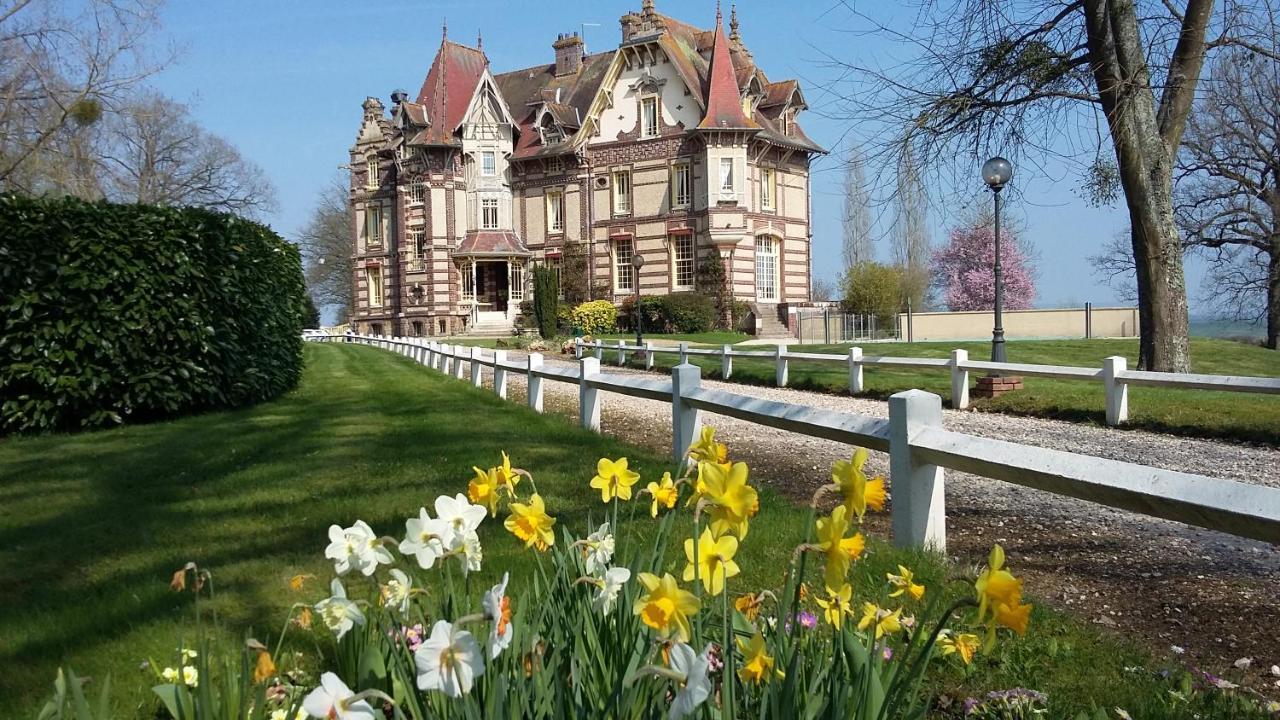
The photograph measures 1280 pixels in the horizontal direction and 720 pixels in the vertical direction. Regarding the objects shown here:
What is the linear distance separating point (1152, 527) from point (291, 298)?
13467mm

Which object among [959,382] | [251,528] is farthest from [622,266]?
[251,528]

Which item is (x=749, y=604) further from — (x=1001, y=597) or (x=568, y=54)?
(x=568, y=54)

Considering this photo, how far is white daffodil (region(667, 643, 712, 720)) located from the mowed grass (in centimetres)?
185

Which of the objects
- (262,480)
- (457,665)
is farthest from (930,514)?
(262,480)

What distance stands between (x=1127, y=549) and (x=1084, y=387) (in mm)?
11660

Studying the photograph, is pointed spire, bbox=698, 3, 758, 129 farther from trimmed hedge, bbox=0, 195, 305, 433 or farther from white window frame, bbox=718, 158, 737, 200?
trimmed hedge, bbox=0, 195, 305, 433

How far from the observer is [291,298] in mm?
15148

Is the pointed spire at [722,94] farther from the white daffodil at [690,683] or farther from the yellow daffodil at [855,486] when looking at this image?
the white daffodil at [690,683]

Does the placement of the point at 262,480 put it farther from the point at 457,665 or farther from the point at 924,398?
the point at 457,665

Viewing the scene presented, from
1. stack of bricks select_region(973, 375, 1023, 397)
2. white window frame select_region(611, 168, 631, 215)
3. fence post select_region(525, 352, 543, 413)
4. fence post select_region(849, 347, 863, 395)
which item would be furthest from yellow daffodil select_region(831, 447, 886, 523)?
white window frame select_region(611, 168, 631, 215)

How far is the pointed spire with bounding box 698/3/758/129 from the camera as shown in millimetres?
38344

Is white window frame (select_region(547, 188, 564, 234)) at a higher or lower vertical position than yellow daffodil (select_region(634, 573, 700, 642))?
higher

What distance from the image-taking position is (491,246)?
44.6 meters

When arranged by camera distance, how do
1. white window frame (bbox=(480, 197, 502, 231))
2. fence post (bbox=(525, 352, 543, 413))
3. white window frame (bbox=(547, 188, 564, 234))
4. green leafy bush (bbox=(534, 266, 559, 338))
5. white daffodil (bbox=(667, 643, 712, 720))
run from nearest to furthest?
1. white daffodil (bbox=(667, 643, 712, 720))
2. fence post (bbox=(525, 352, 543, 413))
3. green leafy bush (bbox=(534, 266, 559, 338))
4. white window frame (bbox=(547, 188, 564, 234))
5. white window frame (bbox=(480, 197, 502, 231))
